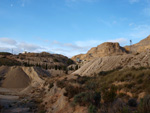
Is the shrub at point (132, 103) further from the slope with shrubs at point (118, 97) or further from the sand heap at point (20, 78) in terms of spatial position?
the sand heap at point (20, 78)

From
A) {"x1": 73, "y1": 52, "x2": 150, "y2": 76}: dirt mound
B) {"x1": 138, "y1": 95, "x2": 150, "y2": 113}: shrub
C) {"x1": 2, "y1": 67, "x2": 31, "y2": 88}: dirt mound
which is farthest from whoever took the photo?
{"x1": 2, "y1": 67, "x2": 31, "y2": 88}: dirt mound

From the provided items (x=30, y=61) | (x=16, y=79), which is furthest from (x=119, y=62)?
(x=30, y=61)

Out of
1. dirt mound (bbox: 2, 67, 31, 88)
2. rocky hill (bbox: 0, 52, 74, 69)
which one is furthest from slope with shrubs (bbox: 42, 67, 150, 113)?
rocky hill (bbox: 0, 52, 74, 69)

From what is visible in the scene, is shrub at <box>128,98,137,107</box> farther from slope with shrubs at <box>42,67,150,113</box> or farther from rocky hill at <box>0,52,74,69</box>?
rocky hill at <box>0,52,74,69</box>

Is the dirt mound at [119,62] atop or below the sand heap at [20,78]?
atop

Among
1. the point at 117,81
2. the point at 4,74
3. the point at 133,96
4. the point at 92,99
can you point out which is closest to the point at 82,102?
the point at 92,99

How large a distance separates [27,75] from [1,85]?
7606 mm

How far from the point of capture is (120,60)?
92.2 feet

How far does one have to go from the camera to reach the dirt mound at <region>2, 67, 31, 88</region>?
40.5m

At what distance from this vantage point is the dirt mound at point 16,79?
40531 millimetres

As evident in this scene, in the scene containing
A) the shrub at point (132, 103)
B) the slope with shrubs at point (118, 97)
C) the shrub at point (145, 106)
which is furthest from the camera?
the shrub at point (132, 103)

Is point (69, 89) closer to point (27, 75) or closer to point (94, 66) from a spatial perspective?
point (94, 66)

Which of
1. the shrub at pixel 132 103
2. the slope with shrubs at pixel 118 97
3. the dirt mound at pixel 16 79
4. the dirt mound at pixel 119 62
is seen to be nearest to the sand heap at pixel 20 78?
the dirt mound at pixel 16 79

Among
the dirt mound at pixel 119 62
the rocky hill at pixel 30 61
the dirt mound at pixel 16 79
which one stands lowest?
the dirt mound at pixel 16 79
